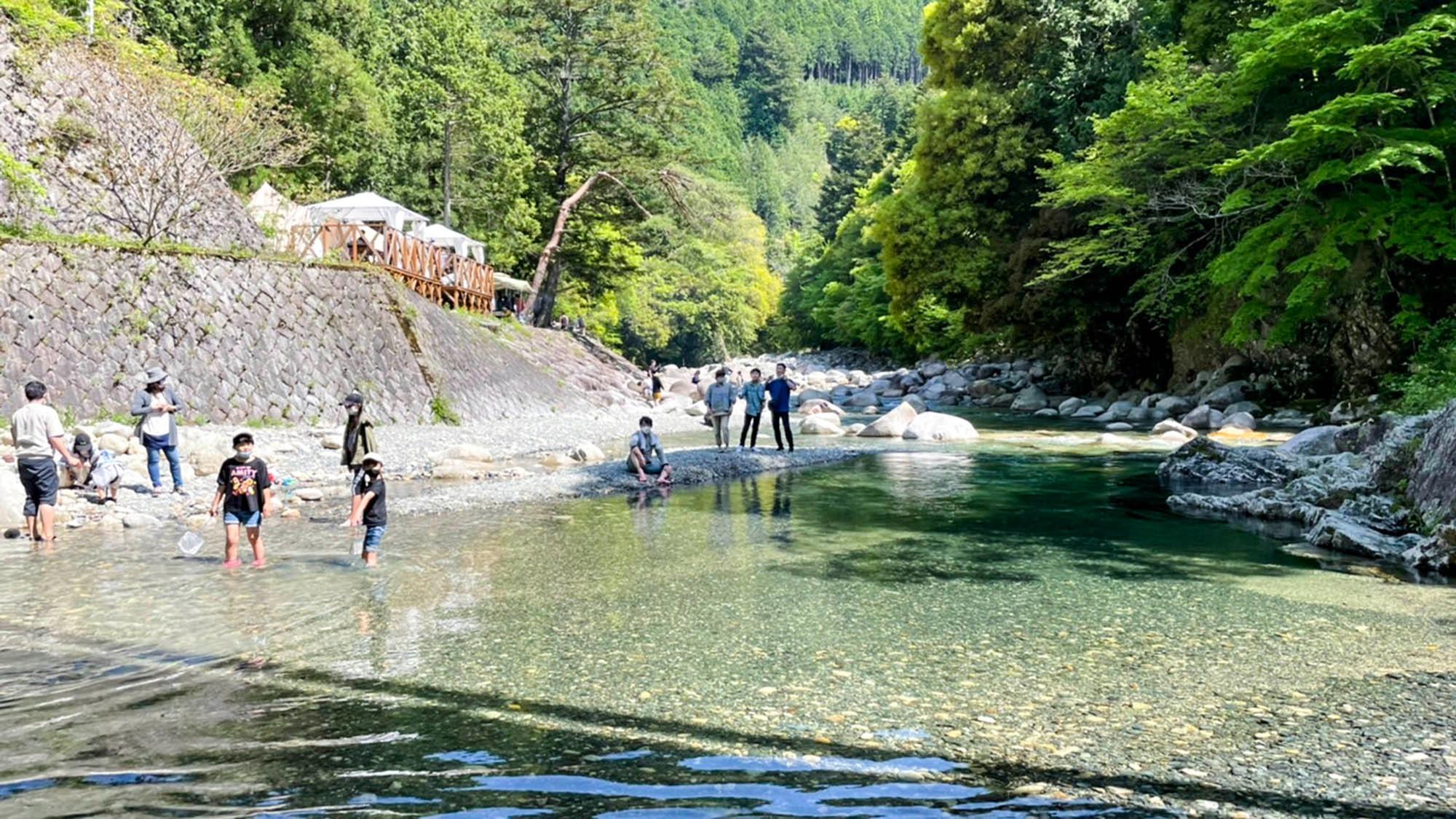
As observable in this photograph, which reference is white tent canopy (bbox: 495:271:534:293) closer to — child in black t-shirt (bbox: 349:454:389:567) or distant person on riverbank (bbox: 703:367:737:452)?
distant person on riverbank (bbox: 703:367:737:452)

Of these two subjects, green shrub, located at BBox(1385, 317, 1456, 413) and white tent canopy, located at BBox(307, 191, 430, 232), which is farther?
white tent canopy, located at BBox(307, 191, 430, 232)

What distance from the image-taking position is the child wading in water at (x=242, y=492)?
27.8 ft

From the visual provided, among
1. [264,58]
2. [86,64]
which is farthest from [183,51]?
[86,64]

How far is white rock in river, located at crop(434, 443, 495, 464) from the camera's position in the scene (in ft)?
55.1

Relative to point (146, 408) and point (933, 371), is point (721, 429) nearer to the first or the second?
point (146, 408)

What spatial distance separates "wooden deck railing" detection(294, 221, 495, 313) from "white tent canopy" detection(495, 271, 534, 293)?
3289 millimetres

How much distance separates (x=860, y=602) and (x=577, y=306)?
39758mm

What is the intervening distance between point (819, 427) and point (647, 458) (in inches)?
417

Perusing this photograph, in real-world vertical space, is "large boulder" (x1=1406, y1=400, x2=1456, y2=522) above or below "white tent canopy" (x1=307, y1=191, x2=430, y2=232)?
below

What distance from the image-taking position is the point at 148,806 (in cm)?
380

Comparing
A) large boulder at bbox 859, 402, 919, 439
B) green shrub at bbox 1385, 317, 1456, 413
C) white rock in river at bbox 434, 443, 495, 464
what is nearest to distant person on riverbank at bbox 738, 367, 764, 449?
white rock in river at bbox 434, 443, 495, 464

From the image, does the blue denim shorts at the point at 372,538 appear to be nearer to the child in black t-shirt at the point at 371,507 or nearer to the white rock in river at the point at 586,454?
the child in black t-shirt at the point at 371,507

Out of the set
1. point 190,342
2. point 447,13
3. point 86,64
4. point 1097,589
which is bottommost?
point 1097,589

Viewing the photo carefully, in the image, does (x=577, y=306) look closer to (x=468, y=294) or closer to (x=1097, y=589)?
(x=468, y=294)
